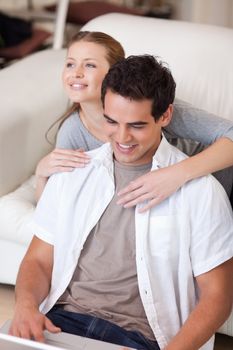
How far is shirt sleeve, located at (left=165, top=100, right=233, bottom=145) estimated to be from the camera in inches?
71.6

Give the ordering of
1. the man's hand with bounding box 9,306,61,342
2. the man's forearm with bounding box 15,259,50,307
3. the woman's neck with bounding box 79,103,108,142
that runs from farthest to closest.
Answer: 1. the woman's neck with bounding box 79,103,108,142
2. the man's forearm with bounding box 15,259,50,307
3. the man's hand with bounding box 9,306,61,342

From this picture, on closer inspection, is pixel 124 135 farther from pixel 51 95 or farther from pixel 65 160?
pixel 51 95

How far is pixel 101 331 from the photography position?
155cm

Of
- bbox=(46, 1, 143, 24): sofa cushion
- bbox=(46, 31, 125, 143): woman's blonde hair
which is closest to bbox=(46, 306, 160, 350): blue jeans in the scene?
bbox=(46, 31, 125, 143): woman's blonde hair

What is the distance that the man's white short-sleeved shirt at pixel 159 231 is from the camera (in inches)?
59.6

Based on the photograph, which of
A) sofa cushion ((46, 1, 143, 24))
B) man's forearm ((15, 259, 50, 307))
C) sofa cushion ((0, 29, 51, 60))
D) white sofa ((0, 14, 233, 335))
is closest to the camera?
man's forearm ((15, 259, 50, 307))

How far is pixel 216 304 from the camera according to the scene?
148cm

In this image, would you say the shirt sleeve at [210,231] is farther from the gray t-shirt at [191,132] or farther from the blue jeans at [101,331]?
the gray t-shirt at [191,132]

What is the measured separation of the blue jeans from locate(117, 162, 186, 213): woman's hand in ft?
0.86

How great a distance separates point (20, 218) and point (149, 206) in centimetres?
63

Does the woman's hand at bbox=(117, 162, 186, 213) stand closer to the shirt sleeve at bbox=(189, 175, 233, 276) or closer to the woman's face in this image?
the shirt sleeve at bbox=(189, 175, 233, 276)

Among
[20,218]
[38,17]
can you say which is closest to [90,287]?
Result: [20,218]

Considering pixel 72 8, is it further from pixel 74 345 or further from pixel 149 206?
pixel 74 345

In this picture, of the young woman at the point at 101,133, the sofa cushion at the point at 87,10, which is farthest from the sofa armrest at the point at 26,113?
the sofa cushion at the point at 87,10
